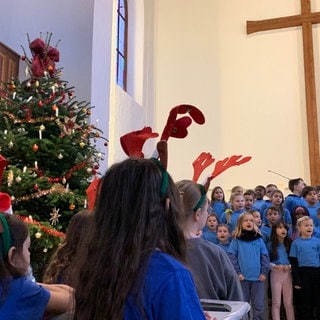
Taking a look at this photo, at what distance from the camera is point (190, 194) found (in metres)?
1.82

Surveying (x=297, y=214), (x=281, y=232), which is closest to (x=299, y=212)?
(x=297, y=214)

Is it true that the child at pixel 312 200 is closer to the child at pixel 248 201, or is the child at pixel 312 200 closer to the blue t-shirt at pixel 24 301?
the child at pixel 248 201

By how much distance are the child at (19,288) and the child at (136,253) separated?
1.34ft

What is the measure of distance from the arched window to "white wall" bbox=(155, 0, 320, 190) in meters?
0.89

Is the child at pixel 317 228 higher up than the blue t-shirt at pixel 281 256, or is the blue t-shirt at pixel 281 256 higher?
the child at pixel 317 228

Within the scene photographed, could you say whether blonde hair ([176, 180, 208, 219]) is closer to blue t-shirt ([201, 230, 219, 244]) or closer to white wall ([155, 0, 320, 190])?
blue t-shirt ([201, 230, 219, 244])

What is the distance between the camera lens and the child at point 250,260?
4.27 m

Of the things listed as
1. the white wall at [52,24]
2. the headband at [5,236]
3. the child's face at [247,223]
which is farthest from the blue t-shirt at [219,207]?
the headband at [5,236]

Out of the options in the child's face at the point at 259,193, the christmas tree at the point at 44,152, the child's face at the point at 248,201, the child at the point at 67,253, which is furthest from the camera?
the child's face at the point at 259,193

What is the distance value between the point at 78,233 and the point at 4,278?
1.21 ft

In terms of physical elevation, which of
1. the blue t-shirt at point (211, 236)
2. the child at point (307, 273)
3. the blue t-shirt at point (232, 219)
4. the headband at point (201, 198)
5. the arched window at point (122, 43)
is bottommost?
the child at point (307, 273)

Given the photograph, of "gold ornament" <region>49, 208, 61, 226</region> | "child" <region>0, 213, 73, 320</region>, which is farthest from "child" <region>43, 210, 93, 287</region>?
"gold ornament" <region>49, 208, 61, 226</region>

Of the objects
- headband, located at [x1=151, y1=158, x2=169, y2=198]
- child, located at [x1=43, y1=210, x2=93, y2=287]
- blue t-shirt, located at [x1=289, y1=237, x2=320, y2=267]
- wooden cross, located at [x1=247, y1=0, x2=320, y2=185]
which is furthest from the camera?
wooden cross, located at [x1=247, y1=0, x2=320, y2=185]

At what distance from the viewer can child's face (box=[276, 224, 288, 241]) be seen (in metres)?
4.74
